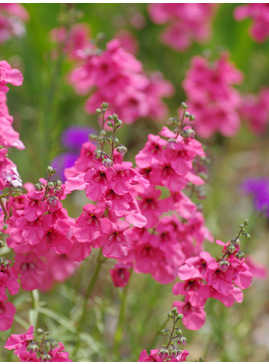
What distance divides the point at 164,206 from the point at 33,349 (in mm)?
484

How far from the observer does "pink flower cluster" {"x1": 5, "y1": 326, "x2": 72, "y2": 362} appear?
1022mm

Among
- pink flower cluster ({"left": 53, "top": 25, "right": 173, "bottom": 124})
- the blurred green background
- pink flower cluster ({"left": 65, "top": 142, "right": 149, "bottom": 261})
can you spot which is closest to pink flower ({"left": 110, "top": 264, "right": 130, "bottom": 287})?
pink flower cluster ({"left": 65, "top": 142, "right": 149, "bottom": 261})

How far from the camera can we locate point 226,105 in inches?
92.4

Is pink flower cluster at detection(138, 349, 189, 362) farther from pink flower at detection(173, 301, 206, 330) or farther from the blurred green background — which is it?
the blurred green background

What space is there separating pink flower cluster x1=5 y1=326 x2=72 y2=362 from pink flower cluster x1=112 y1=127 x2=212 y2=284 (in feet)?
1.00

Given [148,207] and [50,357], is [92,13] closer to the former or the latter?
[148,207]

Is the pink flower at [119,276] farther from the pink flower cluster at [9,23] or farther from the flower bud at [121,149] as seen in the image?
the pink flower cluster at [9,23]

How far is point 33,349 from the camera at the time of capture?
1.01 m

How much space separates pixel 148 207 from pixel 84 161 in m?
0.20

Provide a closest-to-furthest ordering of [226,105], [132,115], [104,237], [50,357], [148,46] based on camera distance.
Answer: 1. [50,357]
2. [104,237]
3. [132,115]
4. [226,105]
5. [148,46]

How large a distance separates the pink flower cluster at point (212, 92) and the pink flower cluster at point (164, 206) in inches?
40.6

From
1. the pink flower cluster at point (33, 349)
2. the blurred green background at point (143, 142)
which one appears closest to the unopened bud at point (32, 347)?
the pink flower cluster at point (33, 349)

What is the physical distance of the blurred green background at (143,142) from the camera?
214 cm

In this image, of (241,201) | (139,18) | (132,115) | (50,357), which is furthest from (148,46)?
(50,357)
